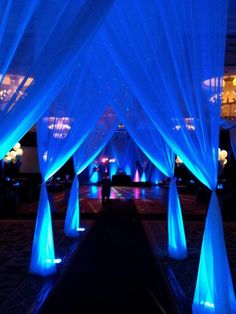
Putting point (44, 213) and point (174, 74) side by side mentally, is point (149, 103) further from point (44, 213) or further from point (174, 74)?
point (44, 213)

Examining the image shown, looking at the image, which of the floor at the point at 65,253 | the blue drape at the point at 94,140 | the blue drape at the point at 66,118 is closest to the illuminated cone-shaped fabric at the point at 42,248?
the blue drape at the point at 66,118

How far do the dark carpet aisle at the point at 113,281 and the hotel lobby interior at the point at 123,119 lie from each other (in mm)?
21

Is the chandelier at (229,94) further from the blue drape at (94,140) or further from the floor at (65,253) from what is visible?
the floor at (65,253)

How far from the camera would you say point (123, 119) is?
4.93 meters

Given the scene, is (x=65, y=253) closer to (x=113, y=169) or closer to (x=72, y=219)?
(x=72, y=219)

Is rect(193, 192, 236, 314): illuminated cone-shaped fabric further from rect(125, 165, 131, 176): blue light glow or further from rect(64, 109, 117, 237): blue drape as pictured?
rect(125, 165, 131, 176): blue light glow

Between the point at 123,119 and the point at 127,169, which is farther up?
the point at 123,119

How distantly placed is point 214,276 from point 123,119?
2853 millimetres

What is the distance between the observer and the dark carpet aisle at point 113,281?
297 centimetres

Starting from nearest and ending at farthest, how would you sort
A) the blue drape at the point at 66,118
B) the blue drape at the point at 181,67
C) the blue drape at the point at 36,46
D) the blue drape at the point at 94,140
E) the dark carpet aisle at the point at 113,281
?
1. the blue drape at the point at 36,46
2. the blue drape at the point at 181,67
3. the dark carpet aisle at the point at 113,281
4. the blue drape at the point at 66,118
5. the blue drape at the point at 94,140

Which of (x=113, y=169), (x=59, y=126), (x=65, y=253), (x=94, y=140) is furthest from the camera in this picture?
(x=113, y=169)

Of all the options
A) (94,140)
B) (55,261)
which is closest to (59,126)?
(55,261)

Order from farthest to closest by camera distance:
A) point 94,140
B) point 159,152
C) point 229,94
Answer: point 229,94, point 94,140, point 159,152

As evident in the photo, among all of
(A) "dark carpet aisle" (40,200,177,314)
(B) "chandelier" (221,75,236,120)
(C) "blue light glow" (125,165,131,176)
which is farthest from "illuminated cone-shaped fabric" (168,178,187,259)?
(C) "blue light glow" (125,165,131,176)
